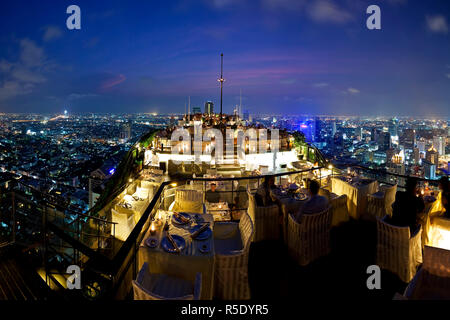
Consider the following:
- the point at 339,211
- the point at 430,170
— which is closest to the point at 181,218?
the point at 339,211

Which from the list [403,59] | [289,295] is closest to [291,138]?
[403,59]

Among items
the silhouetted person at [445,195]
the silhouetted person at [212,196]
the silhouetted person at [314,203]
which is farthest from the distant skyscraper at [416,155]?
the silhouetted person at [314,203]

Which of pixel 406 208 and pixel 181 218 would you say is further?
pixel 181 218

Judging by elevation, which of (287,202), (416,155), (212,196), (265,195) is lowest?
(212,196)

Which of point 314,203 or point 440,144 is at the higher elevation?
point 440,144

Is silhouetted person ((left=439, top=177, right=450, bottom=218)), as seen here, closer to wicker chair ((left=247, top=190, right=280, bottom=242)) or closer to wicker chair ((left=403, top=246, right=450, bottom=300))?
wicker chair ((left=403, top=246, right=450, bottom=300))

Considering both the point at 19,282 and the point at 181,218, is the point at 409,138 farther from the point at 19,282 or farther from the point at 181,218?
the point at 19,282
